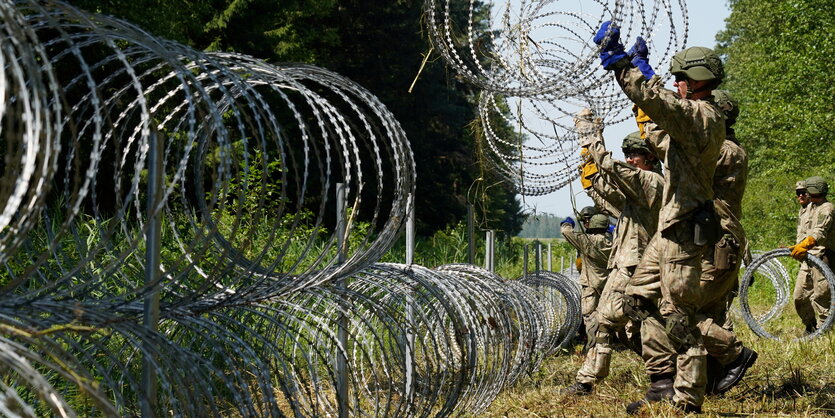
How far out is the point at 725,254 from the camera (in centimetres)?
586

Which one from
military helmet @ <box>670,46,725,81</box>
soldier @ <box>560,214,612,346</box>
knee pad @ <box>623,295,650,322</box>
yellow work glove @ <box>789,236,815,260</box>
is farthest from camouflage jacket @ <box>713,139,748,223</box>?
yellow work glove @ <box>789,236,815,260</box>

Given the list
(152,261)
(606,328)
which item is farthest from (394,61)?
(152,261)

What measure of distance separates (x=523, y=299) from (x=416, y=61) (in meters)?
20.1

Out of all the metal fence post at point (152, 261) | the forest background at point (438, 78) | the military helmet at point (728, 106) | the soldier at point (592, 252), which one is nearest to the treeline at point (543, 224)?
the soldier at point (592, 252)

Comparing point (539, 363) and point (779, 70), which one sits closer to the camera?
point (539, 363)

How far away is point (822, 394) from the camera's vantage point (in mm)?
6422

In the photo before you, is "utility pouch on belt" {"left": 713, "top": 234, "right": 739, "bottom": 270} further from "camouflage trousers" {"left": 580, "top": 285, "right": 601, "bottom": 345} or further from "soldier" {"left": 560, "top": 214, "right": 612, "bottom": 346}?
"camouflage trousers" {"left": 580, "top": 285, "right": 601, "bottom": 345}

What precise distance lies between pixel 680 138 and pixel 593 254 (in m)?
4.31

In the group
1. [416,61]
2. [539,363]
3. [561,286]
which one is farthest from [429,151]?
[539,363]

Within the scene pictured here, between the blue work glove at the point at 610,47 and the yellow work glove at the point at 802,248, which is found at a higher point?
the blue work glove at the point at 610,47

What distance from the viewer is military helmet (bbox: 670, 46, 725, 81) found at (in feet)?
18.7

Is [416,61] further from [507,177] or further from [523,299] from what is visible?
[523,299]

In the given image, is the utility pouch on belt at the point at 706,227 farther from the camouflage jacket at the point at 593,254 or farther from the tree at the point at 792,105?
the tree at the point at 792,105

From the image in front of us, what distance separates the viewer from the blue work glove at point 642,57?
19.5 feet
